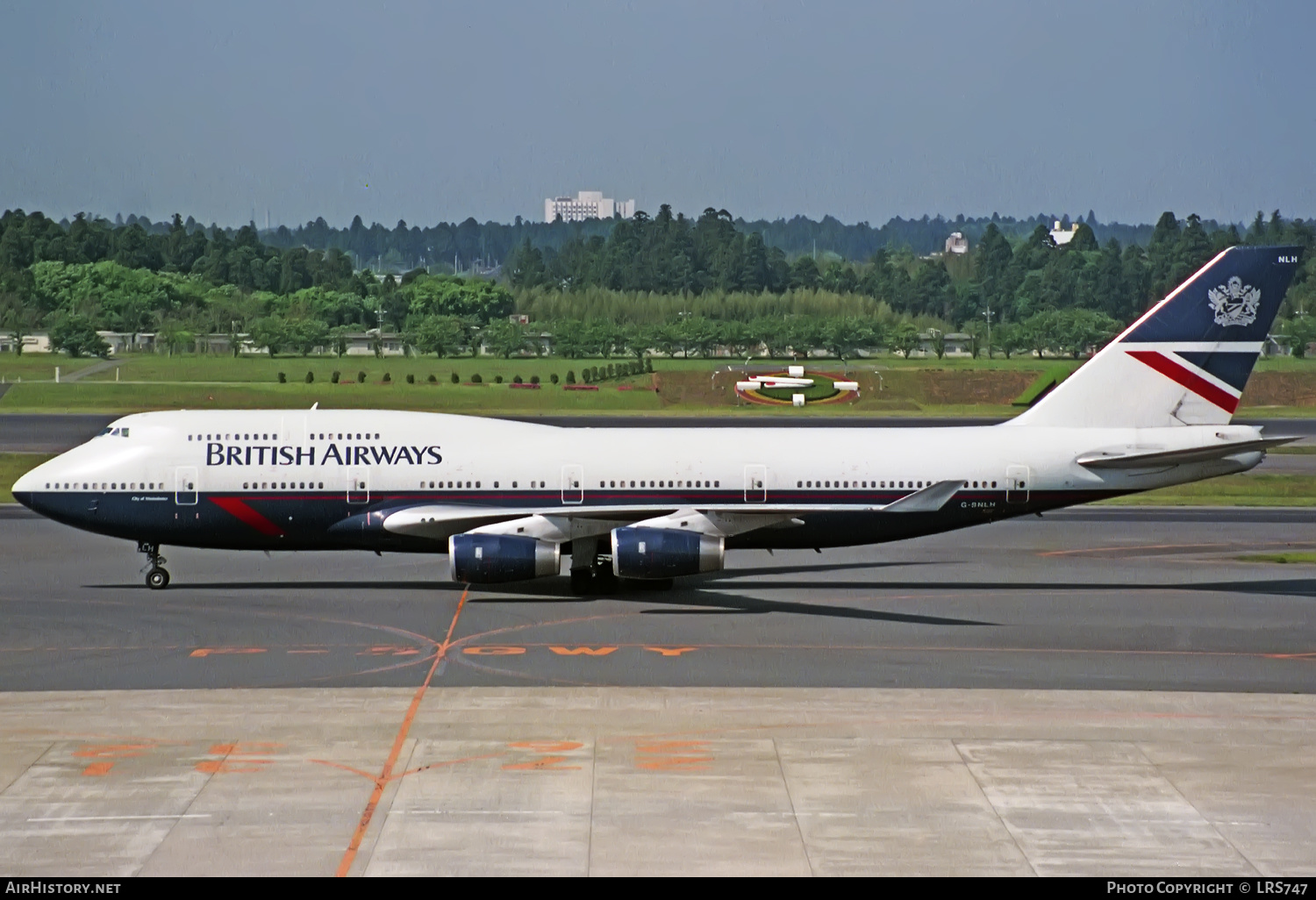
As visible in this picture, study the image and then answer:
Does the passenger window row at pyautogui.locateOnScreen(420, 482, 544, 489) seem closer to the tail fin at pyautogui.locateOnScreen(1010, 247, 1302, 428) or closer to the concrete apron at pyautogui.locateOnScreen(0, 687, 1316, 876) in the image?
the concrete apron at pyautogui.locateOnScreen(0, 687, 1316, 876)

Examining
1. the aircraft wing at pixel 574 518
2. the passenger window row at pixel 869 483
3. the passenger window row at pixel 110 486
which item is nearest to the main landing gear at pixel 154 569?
the passenger window row at pixel 110 486

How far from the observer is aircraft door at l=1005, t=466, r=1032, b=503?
39125mm

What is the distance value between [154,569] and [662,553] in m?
13.3

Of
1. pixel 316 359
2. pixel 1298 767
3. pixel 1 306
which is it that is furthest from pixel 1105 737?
pixel 1 306

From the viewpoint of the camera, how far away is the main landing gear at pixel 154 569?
39250mm

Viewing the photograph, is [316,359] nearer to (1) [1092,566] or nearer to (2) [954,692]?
(1) [1092,566]

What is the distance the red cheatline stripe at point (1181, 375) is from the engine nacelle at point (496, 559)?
1610 centimetres

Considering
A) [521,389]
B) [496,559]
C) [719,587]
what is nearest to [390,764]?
[496,559]

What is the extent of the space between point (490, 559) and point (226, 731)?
11745mm

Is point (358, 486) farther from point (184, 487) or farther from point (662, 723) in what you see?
point (662, 723)

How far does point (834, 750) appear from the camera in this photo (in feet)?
78.3

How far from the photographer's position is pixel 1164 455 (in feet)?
126

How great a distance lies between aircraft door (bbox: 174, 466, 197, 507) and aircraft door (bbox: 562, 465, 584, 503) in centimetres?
905

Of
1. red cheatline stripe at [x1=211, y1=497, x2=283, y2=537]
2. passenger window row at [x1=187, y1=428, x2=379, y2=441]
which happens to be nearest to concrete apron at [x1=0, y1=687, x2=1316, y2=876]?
red cheatline stripe at [x1=211, y1=497, x2=283, y2=537]
